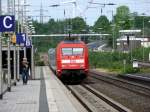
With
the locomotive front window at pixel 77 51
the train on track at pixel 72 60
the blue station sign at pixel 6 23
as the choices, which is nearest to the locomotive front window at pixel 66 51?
the train on track at pixel 72 60

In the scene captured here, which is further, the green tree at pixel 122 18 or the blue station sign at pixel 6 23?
the green tree at pixel 122 18

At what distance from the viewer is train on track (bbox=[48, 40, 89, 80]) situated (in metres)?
45.2

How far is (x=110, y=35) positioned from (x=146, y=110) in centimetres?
10182

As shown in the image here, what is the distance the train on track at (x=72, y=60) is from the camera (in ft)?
148

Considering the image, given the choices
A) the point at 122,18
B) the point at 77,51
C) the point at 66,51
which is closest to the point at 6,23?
the point at 77,51

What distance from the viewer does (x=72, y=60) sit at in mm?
45344

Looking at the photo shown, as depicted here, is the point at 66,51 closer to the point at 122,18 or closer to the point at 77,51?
the point at 77,51

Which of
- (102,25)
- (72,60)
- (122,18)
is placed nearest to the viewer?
(72,60)

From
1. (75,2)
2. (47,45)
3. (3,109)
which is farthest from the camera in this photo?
(47,45)

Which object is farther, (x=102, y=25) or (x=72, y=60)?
(x=102, y=25)

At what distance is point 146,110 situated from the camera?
22.9 metres

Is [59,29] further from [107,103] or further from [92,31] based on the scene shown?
[107,103]

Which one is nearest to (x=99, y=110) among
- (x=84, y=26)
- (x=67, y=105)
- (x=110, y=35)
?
(x=67, y=105)

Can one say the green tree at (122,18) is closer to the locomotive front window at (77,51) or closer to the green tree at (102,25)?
the green tree at (102,25)
